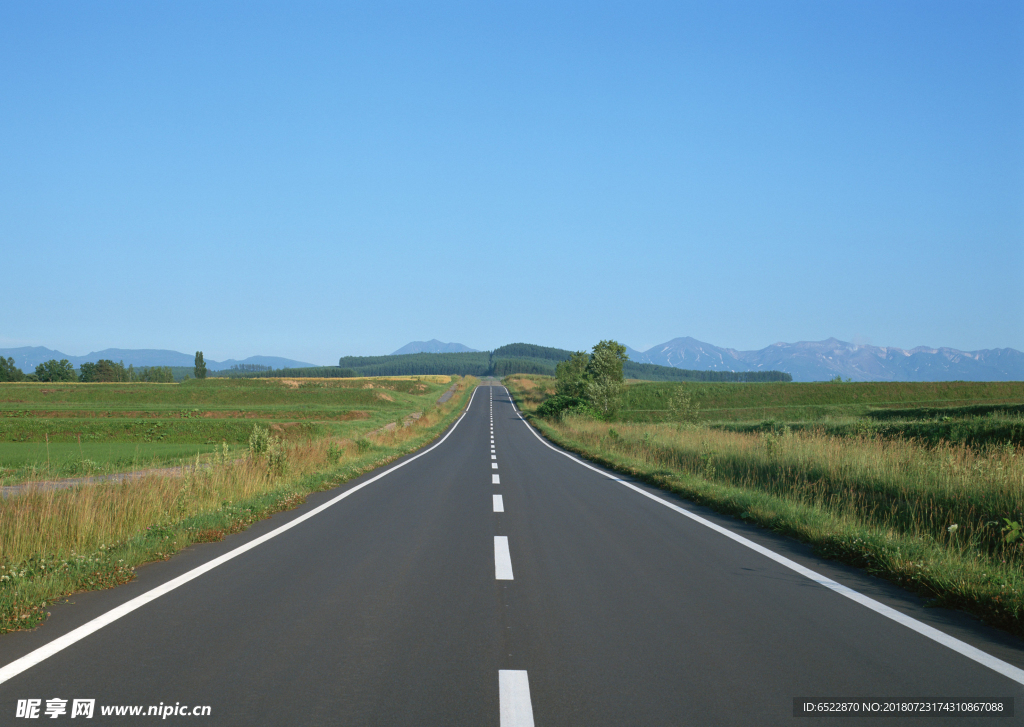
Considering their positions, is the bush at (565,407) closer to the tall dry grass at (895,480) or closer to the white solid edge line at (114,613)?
the tall dry grass at (895,480)

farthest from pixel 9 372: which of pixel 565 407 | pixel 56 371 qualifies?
pixel 565 407

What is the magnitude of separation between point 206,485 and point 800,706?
1093cm

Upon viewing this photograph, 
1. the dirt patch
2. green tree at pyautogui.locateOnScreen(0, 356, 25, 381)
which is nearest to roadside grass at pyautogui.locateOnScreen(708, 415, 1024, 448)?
the dirt patch

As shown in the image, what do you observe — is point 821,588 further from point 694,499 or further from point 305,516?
point 305,516

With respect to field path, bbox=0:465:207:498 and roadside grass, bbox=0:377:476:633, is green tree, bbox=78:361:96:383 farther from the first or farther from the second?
roadside grass, bbox=0:377:476:633

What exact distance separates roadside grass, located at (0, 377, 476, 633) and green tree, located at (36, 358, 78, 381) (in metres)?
145

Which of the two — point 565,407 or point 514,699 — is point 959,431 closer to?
point 514,699

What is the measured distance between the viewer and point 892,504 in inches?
389

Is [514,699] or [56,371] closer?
[514,699]

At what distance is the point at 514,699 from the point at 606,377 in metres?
49.7

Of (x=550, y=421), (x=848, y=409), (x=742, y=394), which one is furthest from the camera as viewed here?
(x=742, y=394)

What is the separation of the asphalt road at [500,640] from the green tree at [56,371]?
151737mm

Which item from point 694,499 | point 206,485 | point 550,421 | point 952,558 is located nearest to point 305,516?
point 206,485

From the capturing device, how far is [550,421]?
165 ft
